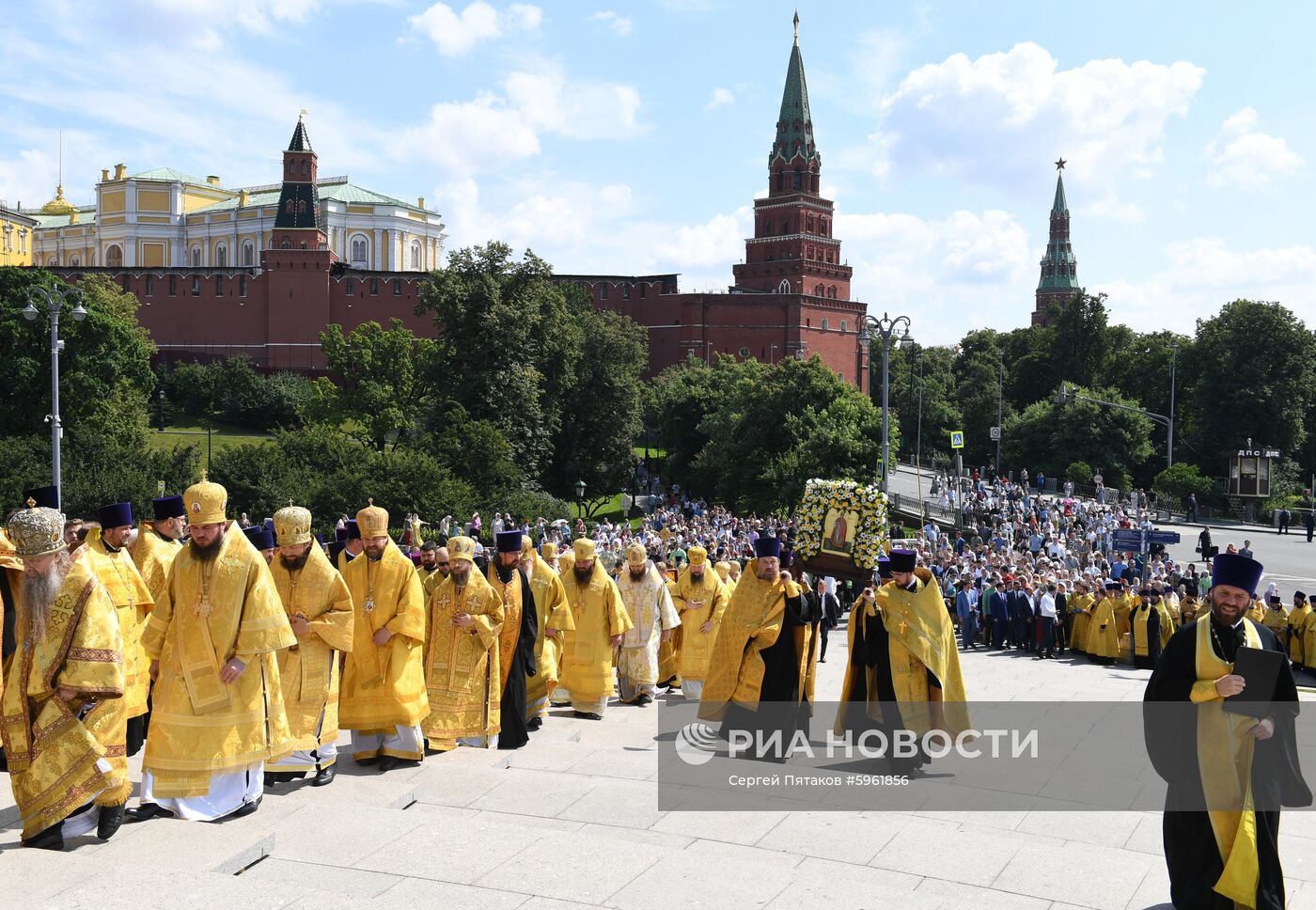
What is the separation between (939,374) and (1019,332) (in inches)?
275

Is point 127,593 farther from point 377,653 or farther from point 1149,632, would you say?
point 1149,632

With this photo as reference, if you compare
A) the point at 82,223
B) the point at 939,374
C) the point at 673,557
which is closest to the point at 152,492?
the point at 673,557


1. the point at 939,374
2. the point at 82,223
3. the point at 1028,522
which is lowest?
the point at 1028,522

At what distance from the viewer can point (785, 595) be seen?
952 centimetres

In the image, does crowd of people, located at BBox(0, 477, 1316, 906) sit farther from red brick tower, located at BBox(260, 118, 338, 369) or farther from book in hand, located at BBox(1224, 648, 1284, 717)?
red brick tower, located at BBox(260, 118, 338, 369)

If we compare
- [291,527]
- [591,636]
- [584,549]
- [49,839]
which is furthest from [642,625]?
[49,839]

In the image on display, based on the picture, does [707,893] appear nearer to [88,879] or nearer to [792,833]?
[792,833]

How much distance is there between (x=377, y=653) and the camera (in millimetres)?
8391

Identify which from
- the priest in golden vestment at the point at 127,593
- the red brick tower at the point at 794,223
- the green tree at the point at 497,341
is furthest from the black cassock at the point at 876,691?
the red brick tower at the point at 794,223

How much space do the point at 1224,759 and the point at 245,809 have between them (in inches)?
209

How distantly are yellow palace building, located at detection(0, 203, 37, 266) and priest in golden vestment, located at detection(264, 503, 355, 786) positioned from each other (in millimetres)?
100012

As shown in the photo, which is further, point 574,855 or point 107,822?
point 107,822

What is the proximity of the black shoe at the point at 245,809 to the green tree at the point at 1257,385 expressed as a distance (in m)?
61.1

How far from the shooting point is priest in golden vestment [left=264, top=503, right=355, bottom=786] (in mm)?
7562
